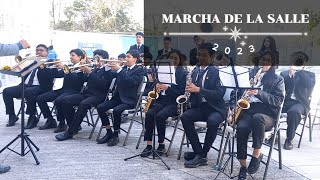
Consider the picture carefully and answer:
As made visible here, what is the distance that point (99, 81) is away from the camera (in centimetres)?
544

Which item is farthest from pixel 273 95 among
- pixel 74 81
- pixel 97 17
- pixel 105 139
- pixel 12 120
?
pixel 97 17

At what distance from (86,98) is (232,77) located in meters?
2.52

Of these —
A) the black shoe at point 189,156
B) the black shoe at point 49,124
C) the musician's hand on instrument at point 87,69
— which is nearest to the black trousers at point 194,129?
the black shoe at point 189,156

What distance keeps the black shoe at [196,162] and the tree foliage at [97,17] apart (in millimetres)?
17916

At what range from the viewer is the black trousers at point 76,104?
5.34 m

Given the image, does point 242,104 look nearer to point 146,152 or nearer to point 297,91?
point 146,152

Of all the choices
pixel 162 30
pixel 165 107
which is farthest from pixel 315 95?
pixel 162 30

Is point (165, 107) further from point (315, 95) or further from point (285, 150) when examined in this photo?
point (315, 95)

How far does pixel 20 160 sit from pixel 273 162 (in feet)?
9.49

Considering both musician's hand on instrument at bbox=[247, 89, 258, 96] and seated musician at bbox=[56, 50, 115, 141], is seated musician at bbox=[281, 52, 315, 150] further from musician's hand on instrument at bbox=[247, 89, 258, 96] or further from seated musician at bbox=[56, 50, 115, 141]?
seated musician at bbox=[56, 50, 115, 141]

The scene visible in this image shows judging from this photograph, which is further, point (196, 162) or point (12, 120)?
point (12, 120)

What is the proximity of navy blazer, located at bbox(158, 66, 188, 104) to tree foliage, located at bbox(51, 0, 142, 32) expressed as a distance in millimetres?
17167

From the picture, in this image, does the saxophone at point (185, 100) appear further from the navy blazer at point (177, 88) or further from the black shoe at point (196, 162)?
the black shoe at point (196, 162)

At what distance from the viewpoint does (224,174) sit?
3.94 metres
